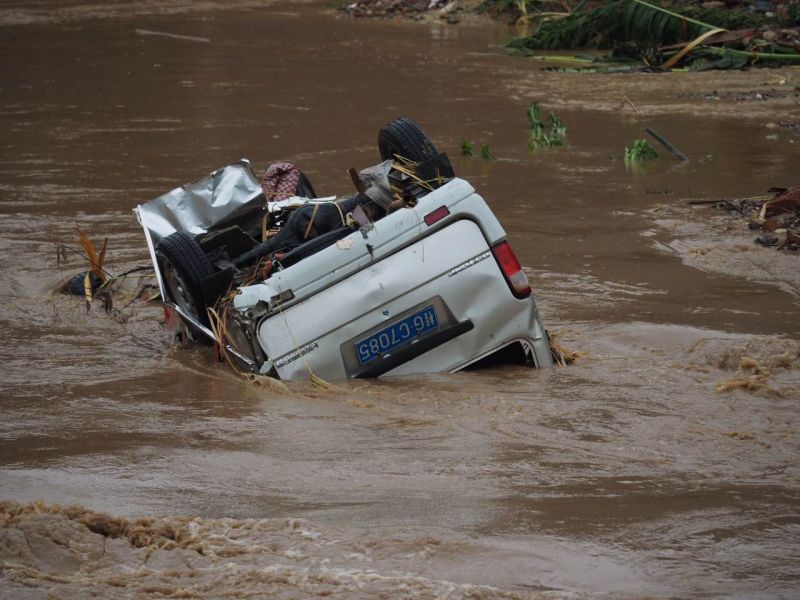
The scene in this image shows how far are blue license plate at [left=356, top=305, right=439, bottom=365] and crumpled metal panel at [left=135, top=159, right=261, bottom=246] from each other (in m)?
1.88

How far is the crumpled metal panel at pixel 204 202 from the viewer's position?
23.8 ft

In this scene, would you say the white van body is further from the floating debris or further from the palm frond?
the palm frond

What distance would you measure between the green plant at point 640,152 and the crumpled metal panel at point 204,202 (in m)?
5.74

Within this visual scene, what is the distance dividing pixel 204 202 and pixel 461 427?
2741 millimetres

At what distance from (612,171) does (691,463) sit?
718 centimetres

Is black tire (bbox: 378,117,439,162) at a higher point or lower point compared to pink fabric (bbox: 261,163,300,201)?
higher

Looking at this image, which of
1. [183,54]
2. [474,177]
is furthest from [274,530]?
[183,54]

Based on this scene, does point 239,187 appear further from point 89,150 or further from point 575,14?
point 575,14

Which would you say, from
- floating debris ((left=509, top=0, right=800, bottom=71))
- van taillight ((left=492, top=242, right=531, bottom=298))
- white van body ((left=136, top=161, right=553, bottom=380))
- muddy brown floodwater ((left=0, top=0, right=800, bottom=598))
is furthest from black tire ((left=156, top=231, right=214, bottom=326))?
floating debris ((left=509, top=0, right=800, bottom=71))

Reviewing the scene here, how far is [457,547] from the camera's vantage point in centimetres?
420

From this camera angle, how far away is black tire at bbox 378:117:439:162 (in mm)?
6402

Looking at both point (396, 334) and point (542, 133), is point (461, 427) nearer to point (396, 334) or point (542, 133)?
point (396, 334)

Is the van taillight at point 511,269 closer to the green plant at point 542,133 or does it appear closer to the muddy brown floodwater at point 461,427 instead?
the muddy brown floodwater at point 461,427

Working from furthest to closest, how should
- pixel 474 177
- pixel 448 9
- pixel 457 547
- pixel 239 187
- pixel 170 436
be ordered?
1. pixel 448 9
2. pixel 474 177
3. pixel 239 187
4. pixel 170 436
5. pixel 457 547
